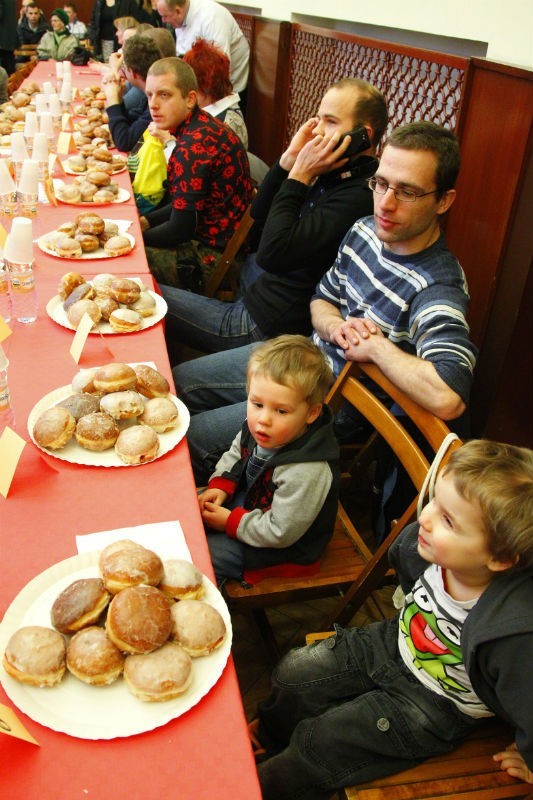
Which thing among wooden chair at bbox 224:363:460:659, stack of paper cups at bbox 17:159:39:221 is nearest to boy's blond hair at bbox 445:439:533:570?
wooden chair at bbox 224:363:460:659

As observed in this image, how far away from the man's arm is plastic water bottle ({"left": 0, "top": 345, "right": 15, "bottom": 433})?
839 mm

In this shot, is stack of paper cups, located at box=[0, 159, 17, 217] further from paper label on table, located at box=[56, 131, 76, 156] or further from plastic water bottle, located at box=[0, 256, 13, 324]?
paper label on table, located at box=[56, 131, 76, 156]

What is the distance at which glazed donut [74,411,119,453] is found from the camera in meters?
1.26

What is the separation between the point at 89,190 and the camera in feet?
8.91

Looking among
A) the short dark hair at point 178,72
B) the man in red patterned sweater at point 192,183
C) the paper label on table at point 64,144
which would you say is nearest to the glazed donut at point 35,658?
the man in red patterned sweater at point 192,183

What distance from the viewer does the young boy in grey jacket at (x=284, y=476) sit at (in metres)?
1.42

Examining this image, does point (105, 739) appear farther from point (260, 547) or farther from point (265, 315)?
point (265, 315)

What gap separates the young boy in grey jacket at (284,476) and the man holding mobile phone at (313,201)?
681 mm

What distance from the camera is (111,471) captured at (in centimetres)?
124

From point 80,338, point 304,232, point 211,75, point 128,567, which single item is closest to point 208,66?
point 211,75

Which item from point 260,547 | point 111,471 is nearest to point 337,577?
point 260,547

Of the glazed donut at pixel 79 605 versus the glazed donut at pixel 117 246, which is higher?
the glazed donut at pixel 117 246

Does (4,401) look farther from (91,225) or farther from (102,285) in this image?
(91,225)

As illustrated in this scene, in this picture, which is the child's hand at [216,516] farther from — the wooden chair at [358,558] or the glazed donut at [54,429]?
the glazed donut at [54,429]
